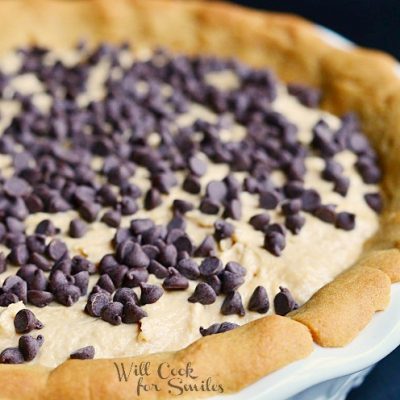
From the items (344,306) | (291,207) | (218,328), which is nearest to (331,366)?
(344,306)

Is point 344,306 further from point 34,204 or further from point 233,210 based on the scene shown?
point 34,204

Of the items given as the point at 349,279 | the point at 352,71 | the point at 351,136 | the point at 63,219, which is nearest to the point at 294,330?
the point at 349,279

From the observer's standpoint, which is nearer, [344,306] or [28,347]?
[28,347]

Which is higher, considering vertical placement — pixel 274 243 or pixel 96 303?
pixel 274 243

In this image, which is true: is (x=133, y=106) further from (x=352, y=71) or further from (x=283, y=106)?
(x=352, y=71)

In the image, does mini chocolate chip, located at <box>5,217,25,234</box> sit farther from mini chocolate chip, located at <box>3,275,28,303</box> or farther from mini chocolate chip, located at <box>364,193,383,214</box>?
mini chocolate chip, located at <box>364,193,383,214</box>
